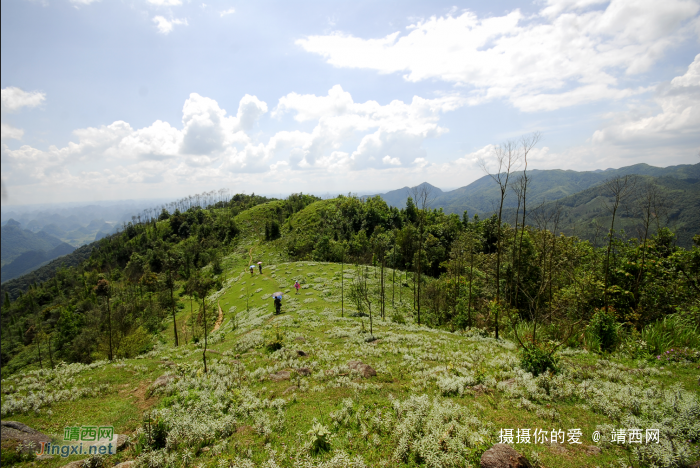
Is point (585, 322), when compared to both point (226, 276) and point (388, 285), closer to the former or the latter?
point (388, 285)

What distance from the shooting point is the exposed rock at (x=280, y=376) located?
565 inches

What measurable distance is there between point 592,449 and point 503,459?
303 cm

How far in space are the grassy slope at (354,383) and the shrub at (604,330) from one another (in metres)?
2.28

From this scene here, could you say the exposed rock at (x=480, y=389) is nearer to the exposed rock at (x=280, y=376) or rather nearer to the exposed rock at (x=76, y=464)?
the exposed rock at (x=280, y=376)

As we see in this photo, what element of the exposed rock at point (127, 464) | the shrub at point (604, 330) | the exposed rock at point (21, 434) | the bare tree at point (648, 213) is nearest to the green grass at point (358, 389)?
the exposed rock at point (127, 464)

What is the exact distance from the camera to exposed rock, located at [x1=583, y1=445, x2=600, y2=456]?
28.0ft

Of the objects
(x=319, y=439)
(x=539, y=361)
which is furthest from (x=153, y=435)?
(x=539, y=361)

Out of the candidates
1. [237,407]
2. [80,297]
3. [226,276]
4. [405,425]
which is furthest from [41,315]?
[405,425]

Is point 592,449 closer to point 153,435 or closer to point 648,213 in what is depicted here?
point 153,435

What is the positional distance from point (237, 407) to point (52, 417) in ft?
23.2

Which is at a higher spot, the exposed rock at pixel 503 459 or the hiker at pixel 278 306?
the exposed rock at pixel 503 459

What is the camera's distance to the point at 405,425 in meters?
9.54

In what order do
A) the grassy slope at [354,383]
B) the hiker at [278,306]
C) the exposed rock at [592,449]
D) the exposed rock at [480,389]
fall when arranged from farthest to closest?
1. the hiker at [278,306]
2. the exposed rock at [480,389]
3. the grassy slope at [354,383]
4. the exposed rock at [592,449]

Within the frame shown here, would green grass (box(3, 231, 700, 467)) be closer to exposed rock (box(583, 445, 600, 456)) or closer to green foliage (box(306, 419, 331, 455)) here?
exposed rock (box(583, 445, 600, 456))
